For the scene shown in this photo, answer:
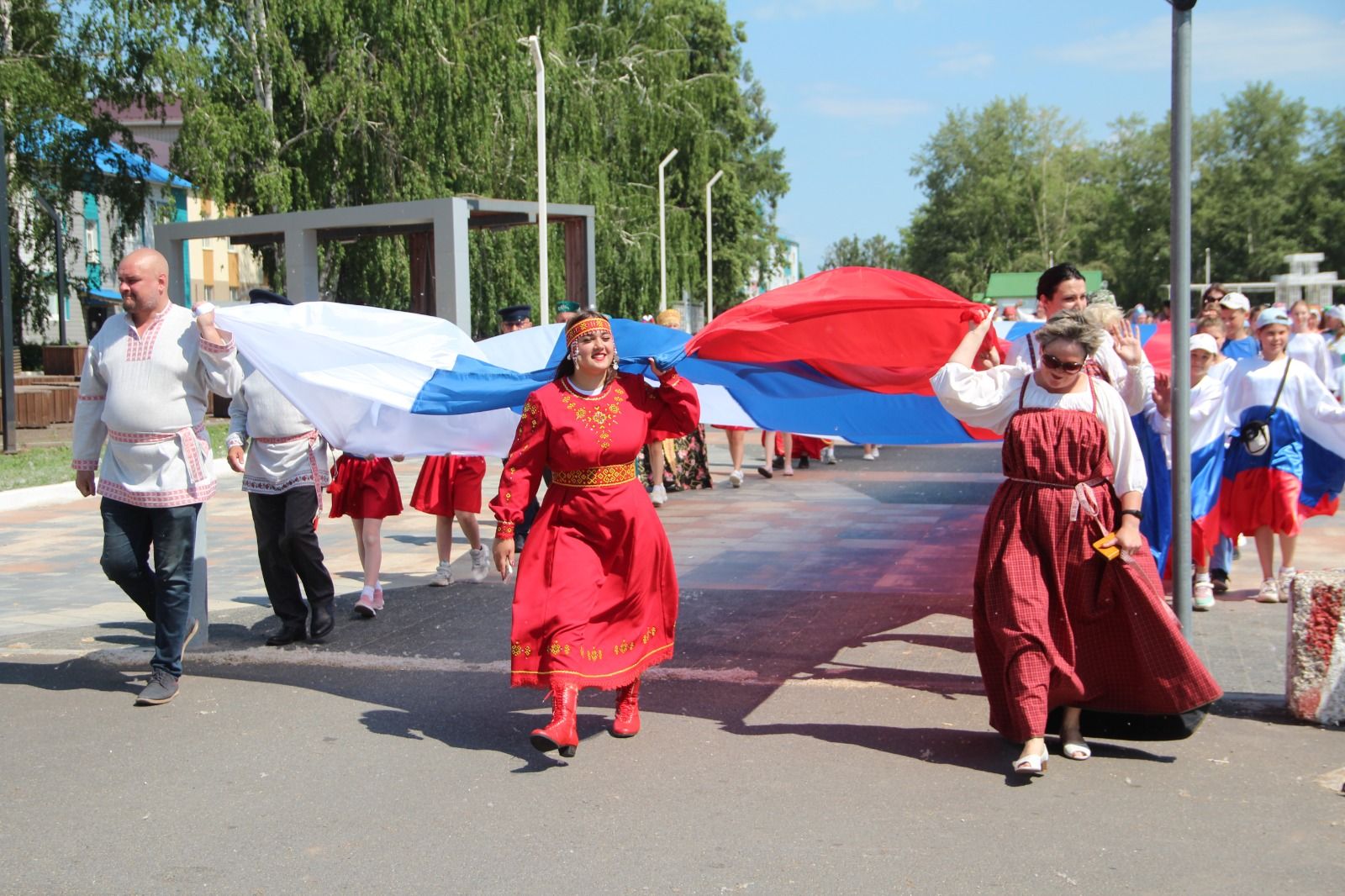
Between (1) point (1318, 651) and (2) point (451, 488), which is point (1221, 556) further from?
(2) point (451, 488)

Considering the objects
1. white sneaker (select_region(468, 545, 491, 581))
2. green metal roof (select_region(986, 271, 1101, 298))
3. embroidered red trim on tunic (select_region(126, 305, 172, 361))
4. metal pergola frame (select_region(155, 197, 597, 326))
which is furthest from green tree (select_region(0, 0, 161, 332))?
green metal roof (select_region(986, 271, 1101, 298))

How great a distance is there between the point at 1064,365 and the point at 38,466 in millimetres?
15206

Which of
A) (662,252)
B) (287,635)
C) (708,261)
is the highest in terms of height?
(708,261)

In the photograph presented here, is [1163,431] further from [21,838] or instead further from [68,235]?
[68,235]

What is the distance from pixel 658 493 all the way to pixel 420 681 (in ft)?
22.9

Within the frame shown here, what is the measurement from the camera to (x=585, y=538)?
18.7ft

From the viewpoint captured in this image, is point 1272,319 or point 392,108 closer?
point 1272,319

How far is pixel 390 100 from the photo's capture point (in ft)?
86.8

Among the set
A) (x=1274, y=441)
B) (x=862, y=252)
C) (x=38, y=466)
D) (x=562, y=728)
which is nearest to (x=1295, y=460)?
(x=1274, y=441)

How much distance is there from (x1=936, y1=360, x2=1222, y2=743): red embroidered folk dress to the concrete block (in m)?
0.87

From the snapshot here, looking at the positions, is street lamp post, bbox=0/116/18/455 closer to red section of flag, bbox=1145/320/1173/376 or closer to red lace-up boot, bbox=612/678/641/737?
red lace-up boot, bbox=612/678/641/737

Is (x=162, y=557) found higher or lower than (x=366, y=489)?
lower

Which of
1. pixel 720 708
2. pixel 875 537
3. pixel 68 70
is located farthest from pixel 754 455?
pixel 68 70

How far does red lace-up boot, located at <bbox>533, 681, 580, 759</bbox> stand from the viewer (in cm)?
525
